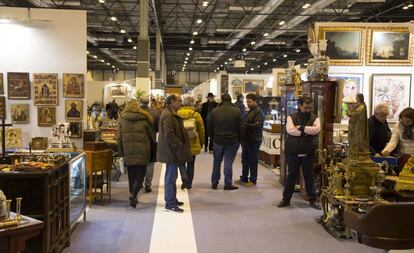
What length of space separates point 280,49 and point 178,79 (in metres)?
23.4

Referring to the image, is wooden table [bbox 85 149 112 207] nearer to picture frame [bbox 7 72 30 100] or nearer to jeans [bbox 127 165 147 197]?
jeans [bbox 127 165 147 197]

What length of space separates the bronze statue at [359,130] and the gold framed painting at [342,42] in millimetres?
3714

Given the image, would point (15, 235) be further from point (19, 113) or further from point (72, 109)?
point (19, 113)

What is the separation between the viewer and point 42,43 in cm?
661

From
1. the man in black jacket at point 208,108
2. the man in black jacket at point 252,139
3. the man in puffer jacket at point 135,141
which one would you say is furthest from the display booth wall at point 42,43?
the man in black jacket at point 208,108

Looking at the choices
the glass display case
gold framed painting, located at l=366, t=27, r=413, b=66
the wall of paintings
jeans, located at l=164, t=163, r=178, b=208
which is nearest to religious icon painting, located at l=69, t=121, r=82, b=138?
the glass display case

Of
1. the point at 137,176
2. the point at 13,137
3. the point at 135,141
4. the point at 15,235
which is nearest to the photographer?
the point at 15,235

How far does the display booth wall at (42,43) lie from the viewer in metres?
6.56

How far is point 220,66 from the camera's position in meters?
41.4

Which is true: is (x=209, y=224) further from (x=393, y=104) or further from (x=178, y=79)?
(x=178, y=79)

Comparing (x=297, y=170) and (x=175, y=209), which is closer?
(x=175, y=209)

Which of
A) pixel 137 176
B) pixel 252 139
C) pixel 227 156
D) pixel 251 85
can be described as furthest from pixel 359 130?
pixel 251 85

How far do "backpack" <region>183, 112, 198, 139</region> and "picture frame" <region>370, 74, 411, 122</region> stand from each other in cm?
328

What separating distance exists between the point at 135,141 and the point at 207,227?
1.53 metres
